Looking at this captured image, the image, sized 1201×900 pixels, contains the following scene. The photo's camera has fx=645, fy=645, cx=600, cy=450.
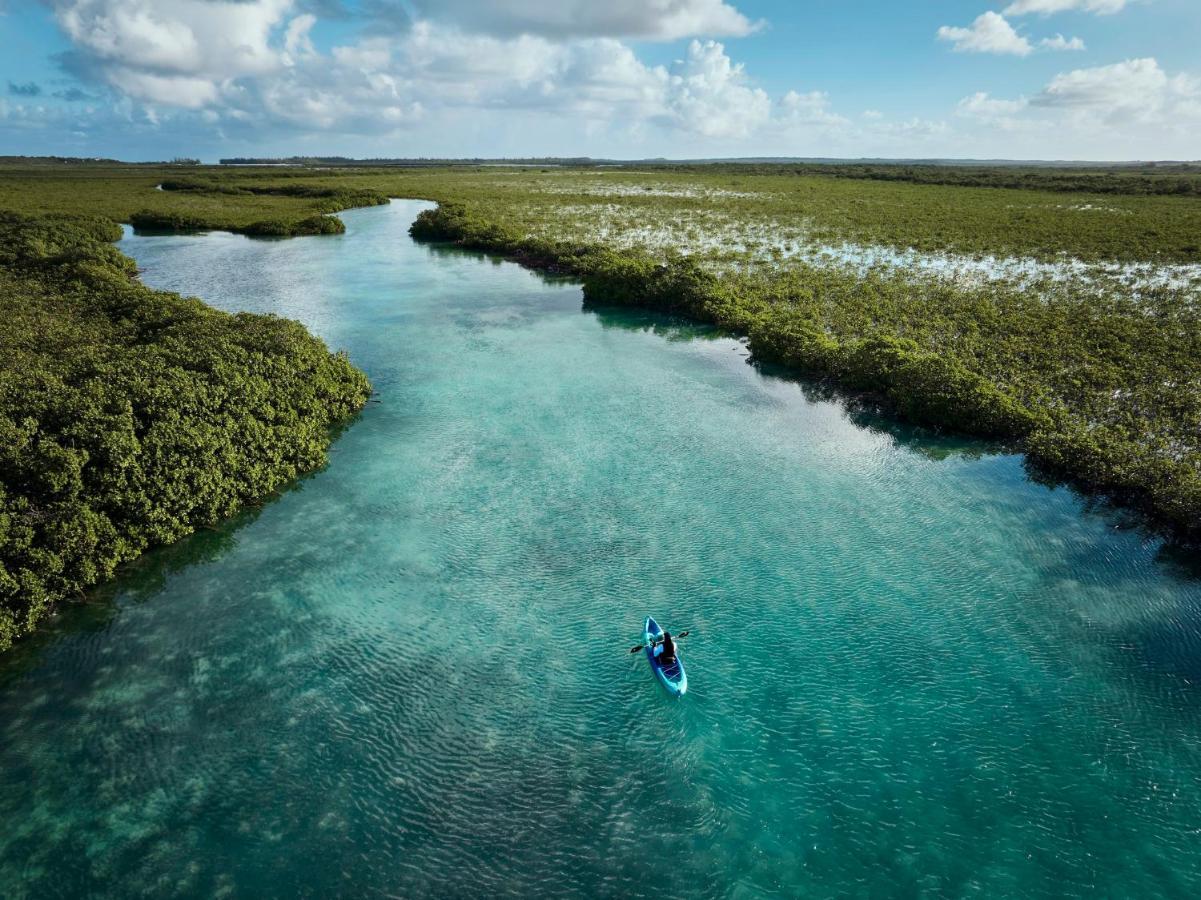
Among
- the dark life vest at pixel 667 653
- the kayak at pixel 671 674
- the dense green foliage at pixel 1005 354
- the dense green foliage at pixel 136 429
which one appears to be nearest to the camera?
the kayak at pixel 671 674

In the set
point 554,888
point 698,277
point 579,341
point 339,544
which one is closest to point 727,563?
point 554,888

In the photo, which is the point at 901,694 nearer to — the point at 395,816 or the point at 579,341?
the point at 395,816

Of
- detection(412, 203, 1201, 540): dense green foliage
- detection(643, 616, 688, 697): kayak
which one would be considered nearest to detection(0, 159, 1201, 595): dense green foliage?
detection(412, 203, 1201, 540): dense green foliage

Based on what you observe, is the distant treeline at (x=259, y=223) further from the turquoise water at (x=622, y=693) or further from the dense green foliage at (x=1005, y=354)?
the turquoise water at (x=622, y=693)

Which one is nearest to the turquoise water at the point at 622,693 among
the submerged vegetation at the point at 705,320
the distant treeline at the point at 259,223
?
the submerged vegetation at the point at 705,320

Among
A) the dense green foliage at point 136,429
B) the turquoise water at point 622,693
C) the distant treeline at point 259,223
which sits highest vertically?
the distant treeline at point 259,223

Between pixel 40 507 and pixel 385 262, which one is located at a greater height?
pixel 385 262
